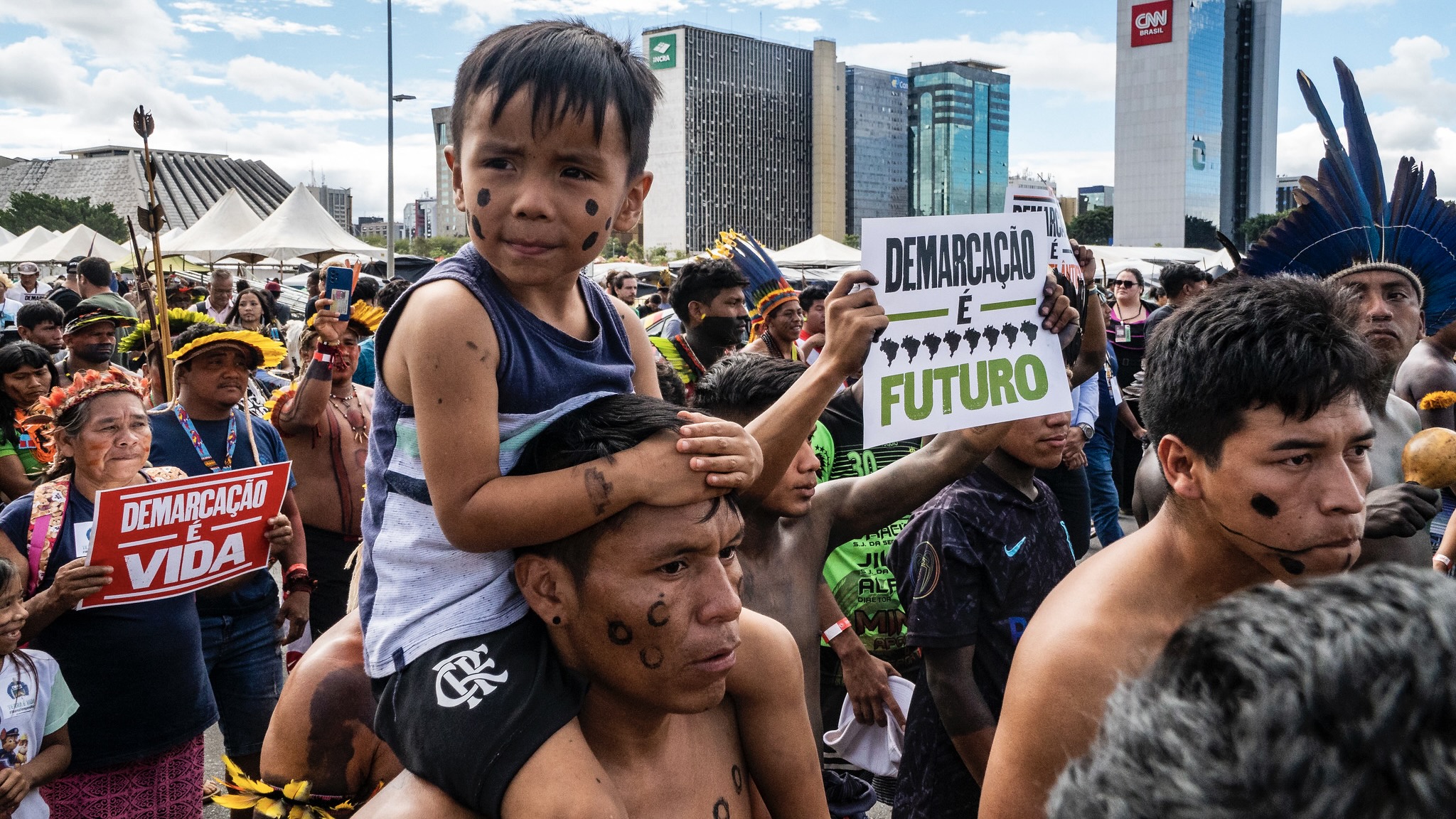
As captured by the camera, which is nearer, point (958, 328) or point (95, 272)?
point (958, 328)

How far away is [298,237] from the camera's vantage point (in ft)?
72.9

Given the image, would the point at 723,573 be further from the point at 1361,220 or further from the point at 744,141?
the point at 744,141

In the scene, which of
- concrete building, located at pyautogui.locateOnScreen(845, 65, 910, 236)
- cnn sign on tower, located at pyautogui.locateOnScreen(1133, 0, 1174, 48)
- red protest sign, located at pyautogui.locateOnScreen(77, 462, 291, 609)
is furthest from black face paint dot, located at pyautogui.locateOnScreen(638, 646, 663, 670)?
concrete building, located at pyautogui.locateOnScreen(845, 65, 910, 236)

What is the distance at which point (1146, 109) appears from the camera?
121312 mm

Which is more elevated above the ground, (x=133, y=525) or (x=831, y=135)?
(x=831, y=135)

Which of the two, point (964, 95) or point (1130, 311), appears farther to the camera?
point (964, 95)

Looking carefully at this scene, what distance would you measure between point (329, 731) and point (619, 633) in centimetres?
111

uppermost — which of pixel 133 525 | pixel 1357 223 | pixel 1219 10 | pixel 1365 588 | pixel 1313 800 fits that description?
pixel 1219 10

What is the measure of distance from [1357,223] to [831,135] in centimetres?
12662

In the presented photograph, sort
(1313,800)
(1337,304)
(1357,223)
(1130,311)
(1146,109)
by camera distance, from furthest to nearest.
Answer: (1146,109) → (1130,311) → (1357,223) → (1337,304) → (1313,800)

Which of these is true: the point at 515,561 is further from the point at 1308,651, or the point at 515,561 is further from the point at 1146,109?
the point at 1146,109

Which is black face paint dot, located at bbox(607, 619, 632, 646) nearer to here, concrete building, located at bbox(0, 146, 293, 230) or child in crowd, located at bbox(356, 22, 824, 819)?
child in crowd, located at bbox(356, 22, 824, 819)

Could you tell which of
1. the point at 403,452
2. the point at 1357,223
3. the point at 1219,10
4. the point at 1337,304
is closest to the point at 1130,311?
the point at 1357,223

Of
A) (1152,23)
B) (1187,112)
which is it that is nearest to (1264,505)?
(1187,112)
